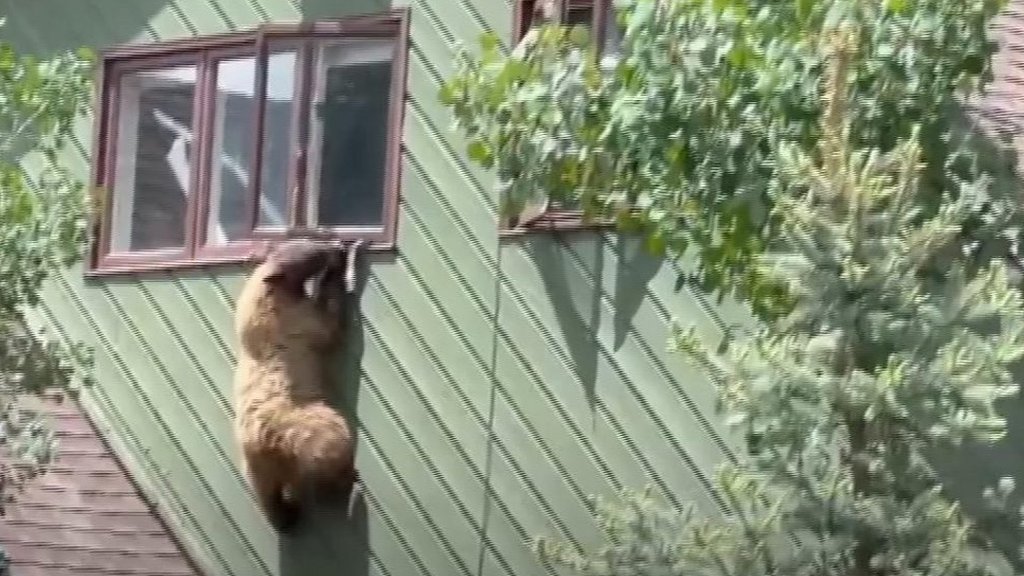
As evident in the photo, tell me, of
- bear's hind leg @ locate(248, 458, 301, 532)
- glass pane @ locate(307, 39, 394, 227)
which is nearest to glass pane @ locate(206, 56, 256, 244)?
glass pane @ locate(307, 39, 394, 227)

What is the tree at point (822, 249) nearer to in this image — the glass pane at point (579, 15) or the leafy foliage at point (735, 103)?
the leafy foliage at point (735, 103)

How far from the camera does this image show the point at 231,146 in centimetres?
497

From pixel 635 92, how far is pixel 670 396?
4.59 ft

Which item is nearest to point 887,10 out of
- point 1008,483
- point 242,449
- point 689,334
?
point 689,334

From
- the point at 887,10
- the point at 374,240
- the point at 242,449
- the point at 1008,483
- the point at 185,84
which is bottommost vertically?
the point at 1008,483

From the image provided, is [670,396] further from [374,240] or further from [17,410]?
[17,410]

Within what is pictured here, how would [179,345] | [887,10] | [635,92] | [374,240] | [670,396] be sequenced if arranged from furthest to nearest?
[179,345] → [374,240] → [670,396] → [635,92] → [887,10]

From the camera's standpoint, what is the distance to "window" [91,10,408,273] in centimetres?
464

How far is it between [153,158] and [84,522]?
134 cm

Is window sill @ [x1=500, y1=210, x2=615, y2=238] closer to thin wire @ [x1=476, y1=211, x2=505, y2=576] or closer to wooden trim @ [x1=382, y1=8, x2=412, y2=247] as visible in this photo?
thin wire @ [x1=476, y1=211, x2=505, y2=576]

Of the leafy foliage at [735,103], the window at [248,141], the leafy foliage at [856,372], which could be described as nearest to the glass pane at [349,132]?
the window at [248,141]

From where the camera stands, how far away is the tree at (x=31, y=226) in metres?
3.75

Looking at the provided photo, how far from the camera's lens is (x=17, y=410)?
13.8ft

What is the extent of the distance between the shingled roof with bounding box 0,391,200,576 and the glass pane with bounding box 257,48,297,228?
110 cm
